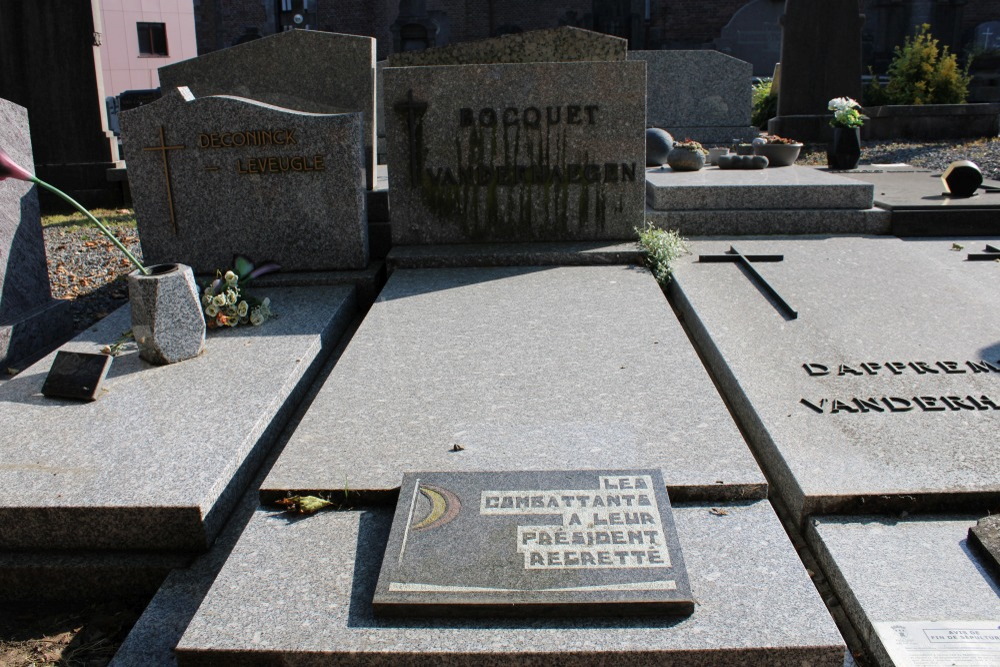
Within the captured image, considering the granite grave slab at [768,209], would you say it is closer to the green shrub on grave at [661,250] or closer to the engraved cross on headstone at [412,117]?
→ the green shrub on grave at [661,250]

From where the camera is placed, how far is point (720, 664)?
1822 millimetres

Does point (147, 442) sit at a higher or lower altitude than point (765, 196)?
lower

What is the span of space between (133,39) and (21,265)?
99.8 ft

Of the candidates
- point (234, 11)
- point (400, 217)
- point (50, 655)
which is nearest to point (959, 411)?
point (50, 655)

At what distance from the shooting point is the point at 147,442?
2771mm

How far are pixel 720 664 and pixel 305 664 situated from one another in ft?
3.01

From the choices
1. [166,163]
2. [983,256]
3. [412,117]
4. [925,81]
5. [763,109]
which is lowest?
[983,256]

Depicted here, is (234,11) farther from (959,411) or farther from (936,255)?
(959,411)

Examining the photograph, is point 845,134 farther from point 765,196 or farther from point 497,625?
point 497,625

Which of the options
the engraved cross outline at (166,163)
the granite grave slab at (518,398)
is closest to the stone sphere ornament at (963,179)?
the granite grave slab at (518,398)

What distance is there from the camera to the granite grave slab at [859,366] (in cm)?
246

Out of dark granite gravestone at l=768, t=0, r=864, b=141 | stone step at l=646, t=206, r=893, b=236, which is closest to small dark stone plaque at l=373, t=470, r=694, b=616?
stone step at l=646, t=206, r=893, b=236

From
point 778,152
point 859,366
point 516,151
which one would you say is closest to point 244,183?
point 516,151

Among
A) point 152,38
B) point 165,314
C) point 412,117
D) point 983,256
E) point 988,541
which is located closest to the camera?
point 988,541
